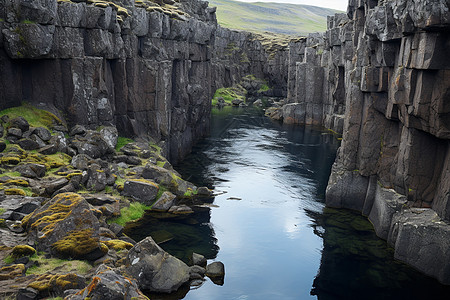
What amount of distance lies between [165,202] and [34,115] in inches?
490

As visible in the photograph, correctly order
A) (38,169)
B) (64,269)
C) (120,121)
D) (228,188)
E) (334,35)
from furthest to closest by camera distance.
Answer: (334,35)
(120,121)
(228,188)
(38,169)
(64,269)

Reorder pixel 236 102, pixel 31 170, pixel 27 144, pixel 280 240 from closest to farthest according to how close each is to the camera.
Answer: pixel 31 170 < pixel 280 240 < pixel 27 144 < pixel 236 102

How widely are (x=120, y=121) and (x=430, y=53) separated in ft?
98.4

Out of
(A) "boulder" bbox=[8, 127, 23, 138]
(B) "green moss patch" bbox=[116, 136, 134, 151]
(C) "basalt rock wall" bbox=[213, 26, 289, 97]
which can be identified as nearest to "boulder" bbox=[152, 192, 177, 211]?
(B) "green moss patch" bbox=[116, 136, 134, 151]

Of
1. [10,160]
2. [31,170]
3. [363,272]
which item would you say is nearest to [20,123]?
[10,160]

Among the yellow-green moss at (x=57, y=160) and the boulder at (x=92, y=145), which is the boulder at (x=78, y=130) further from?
the yellow-green moss at (x=57, y=160)

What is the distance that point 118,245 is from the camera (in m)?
23.8

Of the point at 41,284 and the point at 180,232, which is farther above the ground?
the point at 41,284

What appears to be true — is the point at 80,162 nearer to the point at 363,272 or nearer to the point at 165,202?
the point at 165,202

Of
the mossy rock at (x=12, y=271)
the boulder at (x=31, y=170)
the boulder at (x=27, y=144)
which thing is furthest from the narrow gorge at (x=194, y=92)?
the mossy rock at (x=12, y=271)

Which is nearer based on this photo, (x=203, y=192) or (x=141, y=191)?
(x=141, y=191)

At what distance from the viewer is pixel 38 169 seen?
2931cm

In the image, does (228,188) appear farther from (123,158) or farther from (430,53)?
(430,53)

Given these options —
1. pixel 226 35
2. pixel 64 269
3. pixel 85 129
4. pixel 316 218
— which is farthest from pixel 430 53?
pixel 226 35
